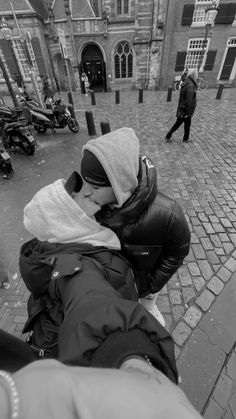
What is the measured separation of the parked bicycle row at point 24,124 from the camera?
17.7 ft

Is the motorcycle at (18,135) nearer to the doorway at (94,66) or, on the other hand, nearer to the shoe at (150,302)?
the shoe at (150,302)

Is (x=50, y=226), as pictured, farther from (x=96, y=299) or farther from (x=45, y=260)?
(x=96, y=299)

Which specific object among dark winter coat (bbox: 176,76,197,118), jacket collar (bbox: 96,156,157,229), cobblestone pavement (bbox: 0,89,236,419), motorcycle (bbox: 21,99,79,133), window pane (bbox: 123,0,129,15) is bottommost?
cobblestone pavement (bbox: 0,89,236,419)

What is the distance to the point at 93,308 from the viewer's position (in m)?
0.76

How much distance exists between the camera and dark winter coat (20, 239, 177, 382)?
0.64 m

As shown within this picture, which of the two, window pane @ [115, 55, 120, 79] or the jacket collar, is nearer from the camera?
the jacket collar

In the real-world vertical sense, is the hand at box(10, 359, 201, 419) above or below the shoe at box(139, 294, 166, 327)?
above

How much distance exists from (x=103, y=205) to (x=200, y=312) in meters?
1.91

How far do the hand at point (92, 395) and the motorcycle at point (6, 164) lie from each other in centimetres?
544

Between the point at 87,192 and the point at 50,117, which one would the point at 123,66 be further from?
the point at 87,192

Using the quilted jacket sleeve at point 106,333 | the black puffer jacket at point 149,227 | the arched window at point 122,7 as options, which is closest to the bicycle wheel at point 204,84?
the arched window at point 122,7

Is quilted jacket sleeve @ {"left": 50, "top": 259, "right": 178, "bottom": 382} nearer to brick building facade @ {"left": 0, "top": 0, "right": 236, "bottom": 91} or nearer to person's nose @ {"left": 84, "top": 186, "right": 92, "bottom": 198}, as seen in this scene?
person's nose @ {"left": 84, "top": 186, "right": 92, "bottom": 198}

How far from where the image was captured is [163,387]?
44cm

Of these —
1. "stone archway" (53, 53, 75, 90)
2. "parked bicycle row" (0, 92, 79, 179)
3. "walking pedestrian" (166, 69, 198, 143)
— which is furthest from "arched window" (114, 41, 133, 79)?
"walking pedestrian" (166, 69, 198, 143)
